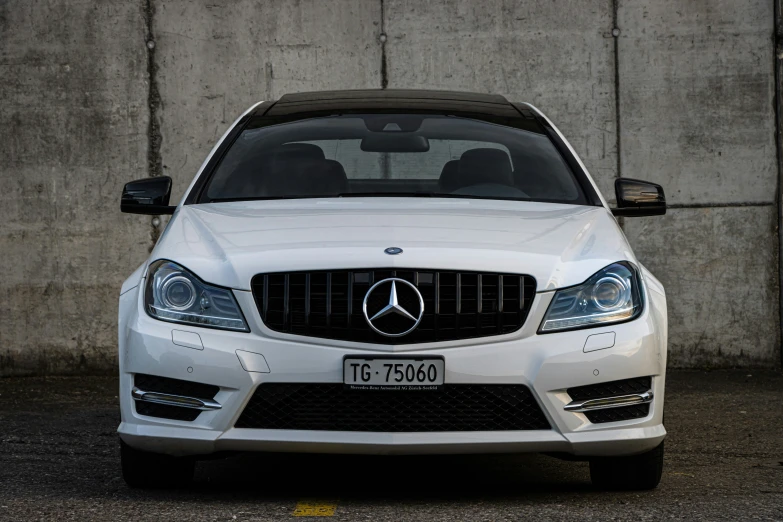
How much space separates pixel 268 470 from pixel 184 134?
482cm

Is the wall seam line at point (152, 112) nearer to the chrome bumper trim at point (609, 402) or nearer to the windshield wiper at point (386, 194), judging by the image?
the windshield wiper at point (386, 194)

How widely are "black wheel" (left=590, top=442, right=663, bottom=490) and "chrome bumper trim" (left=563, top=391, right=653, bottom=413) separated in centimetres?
32

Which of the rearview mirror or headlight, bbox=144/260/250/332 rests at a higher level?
the rearview mirror

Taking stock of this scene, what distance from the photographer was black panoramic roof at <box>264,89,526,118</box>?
621cm

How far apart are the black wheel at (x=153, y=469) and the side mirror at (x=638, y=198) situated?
7.10ft

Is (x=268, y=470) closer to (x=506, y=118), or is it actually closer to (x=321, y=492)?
(x=321, y=492)

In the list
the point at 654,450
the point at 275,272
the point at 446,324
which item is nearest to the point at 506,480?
the point at 654,450

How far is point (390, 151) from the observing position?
5.73m

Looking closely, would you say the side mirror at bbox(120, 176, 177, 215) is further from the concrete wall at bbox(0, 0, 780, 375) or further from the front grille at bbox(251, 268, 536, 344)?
the concrete wall at bbox(0, 0, 780, 375)

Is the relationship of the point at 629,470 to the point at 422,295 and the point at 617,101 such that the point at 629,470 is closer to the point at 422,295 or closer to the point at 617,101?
the point at 422,295

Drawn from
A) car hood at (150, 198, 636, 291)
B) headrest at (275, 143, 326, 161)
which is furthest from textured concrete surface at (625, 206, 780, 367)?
car hood at (150, 198, 636, 291)

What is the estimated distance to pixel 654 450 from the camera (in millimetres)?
4793

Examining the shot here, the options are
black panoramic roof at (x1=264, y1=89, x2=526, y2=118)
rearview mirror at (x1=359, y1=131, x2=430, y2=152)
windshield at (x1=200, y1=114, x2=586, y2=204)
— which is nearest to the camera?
windshield at (x1=200, y1=114, x2=586, y2=204)

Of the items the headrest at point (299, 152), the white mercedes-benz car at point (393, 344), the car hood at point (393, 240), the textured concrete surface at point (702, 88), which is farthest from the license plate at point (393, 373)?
the textured concrete surface at point (702, 88)
